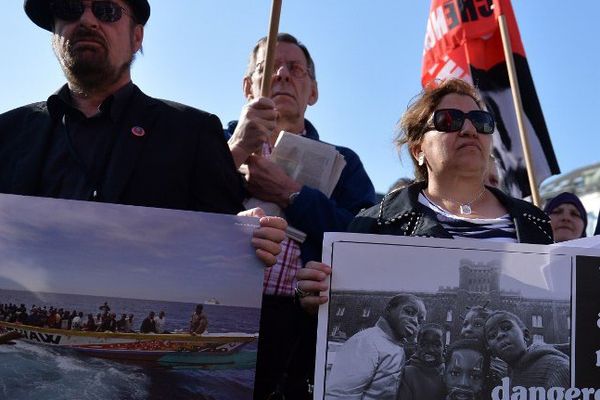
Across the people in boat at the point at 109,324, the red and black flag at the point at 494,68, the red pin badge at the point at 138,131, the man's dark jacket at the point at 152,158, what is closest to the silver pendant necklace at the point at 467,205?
the man's dark jacket at the point at 152,158

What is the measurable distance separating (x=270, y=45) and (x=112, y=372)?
162cm

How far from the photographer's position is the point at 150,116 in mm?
2627

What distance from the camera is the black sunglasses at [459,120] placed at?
9.35 ft

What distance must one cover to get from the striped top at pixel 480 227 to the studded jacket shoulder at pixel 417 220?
0.02 meters

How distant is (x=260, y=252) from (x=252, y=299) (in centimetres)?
13

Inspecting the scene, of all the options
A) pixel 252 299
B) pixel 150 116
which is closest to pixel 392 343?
pixel 252 299

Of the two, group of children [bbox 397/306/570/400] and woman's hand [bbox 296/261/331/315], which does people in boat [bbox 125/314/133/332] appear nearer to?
woman's hand [bbox 296/261/331/315]

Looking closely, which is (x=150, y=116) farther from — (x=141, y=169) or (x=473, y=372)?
(x=473, y=372)

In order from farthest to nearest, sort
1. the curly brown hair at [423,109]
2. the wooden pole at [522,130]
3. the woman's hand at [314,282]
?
1. the wooden pole at [522,130]
2. the curly brown hair at [423,109]
3. the woman's hand at [314,282]

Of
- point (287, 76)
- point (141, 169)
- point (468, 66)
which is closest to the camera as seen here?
point (141, 169)

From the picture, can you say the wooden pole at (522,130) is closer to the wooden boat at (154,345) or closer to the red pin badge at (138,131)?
the red pin badge at (138,131)

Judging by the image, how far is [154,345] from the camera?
2.07 meters

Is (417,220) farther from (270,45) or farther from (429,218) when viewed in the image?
(270,45)

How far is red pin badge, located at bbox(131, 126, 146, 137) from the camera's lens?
2543mm
